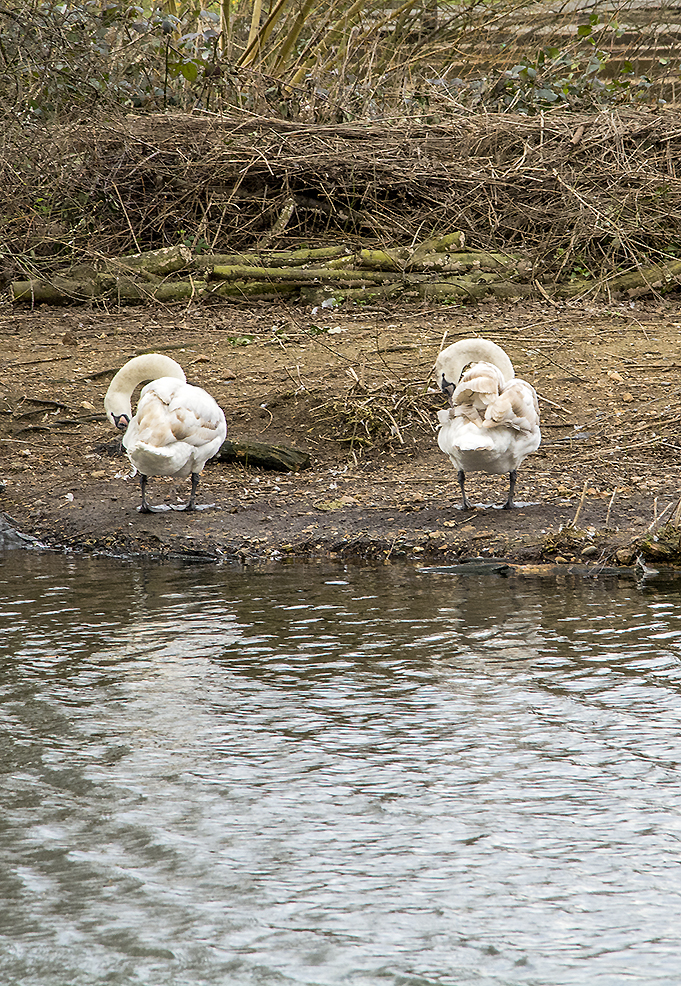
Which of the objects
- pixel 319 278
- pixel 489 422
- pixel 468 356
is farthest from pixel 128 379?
pixel 319 278

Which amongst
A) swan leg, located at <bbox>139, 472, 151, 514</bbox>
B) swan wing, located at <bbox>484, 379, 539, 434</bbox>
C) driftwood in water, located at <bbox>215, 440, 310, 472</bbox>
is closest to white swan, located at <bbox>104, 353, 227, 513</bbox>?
swan leg, located at <bbox>139, 472, 151, 514</bbox>

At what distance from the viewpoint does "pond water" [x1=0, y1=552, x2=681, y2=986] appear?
3.11 meters

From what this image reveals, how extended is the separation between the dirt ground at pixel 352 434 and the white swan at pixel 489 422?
427 mm

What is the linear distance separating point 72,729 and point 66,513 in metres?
3.62

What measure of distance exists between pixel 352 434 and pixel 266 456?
748 mm


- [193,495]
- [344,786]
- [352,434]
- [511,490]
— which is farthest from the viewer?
[352,434]

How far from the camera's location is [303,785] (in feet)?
13.4

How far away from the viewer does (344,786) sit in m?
4.06

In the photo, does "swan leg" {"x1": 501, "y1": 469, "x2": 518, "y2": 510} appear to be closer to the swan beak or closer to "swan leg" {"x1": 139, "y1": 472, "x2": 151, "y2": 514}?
the swan beak

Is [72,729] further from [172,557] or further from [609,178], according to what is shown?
[609,178]

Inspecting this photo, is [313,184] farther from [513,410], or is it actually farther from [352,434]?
[513,410]

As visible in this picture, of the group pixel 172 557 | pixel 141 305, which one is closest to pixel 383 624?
pixel 172 557

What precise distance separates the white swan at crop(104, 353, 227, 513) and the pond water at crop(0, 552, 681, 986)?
1.21 meters

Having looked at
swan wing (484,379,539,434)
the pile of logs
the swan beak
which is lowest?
swan wing (484,379,539,434)
